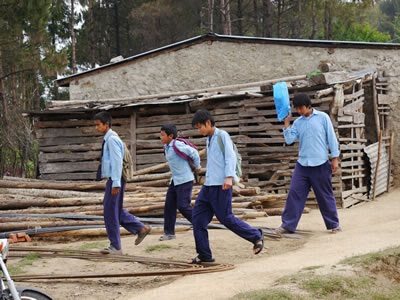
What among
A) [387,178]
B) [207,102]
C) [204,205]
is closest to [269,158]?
[207,102]

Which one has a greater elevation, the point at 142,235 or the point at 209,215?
the point at 209,215

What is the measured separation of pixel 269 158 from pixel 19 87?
18.8 m

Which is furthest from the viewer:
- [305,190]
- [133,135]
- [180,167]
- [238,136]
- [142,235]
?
[133,135]

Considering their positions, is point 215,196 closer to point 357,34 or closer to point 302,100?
point 302,100

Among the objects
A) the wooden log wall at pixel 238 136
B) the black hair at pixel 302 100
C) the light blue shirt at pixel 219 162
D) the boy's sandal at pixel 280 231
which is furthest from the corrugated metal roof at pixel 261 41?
the light blue shirt at pixel 219 162

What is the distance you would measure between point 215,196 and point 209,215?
234 millimetres

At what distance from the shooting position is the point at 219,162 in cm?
725

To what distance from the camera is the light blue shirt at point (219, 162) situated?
23.4 feet

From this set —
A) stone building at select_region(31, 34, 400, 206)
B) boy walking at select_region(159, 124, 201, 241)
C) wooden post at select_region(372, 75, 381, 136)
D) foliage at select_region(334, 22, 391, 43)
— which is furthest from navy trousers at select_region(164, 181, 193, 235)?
foliage at select_region(334, 22, 391, 43)

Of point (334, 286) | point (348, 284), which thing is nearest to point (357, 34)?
point (348, 284)

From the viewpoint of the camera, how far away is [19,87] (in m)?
30.3

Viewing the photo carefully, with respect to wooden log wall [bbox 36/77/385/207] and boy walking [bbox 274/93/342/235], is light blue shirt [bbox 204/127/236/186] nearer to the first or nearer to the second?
boy walking [bbox 274/93/342/235]

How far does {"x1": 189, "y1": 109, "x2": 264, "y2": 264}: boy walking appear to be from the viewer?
7.15m

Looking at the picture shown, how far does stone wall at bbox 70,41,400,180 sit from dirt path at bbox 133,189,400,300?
6781mm
